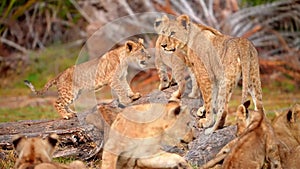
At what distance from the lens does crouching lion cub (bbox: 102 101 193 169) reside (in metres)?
5.34

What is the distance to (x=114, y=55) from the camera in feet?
27.8

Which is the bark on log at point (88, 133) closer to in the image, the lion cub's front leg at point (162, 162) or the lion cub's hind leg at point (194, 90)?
the lion cub's hind leg at point (194, 90)

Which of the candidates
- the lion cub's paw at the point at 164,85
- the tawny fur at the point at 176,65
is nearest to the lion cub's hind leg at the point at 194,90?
the tawny fur at the point at 176,65

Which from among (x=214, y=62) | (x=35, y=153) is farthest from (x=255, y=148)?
(x=214, y=62)

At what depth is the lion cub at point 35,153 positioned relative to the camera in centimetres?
513

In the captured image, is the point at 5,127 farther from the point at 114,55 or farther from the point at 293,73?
the point at 293,73

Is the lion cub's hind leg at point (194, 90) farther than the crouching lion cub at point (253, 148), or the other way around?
the lion cub's hind leg at point (194, 90)

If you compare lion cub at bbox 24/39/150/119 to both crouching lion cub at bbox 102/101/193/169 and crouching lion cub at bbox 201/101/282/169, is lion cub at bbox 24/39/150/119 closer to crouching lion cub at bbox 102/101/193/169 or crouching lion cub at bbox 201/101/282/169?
crouching lion cub at bbox 201/101/282/169

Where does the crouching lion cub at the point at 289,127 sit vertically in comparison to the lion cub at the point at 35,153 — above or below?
above

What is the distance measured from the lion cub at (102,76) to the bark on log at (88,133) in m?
0.30

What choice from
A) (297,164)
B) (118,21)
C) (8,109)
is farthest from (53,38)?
(297,164)

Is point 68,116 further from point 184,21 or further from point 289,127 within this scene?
point 289,127

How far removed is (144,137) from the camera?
5332 millimetres

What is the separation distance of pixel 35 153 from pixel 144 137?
77 centimetres
